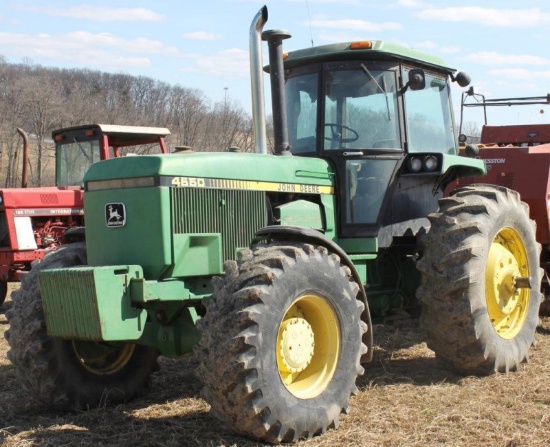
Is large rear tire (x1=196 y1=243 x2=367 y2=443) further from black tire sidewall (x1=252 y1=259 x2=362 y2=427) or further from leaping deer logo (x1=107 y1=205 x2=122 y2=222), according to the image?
leaping deer logo (x1=107 y1=205 x2=122 y2=222)

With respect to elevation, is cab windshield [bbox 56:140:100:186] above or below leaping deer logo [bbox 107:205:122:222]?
above

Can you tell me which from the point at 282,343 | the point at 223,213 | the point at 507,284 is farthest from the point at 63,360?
the point at 507,284

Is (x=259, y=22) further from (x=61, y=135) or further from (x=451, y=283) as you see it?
(x=61, y=135)

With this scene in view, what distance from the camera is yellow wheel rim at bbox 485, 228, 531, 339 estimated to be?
6.12 meters

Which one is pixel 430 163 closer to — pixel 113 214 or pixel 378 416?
pixel 378 416

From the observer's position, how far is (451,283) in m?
5.54

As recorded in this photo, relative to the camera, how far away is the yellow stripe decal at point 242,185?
194 inches

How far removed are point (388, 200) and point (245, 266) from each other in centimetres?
207

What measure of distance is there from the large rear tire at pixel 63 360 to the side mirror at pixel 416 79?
278 centimetres

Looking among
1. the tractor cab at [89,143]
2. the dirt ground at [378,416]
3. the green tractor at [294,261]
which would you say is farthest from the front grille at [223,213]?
the tractor cab at [89,143]

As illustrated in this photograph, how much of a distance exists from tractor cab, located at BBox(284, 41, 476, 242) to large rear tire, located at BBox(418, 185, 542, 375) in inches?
17.5

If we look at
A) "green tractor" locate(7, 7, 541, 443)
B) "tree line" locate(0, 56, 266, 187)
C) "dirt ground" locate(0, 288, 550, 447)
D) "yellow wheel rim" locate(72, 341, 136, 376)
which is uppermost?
"tree line" locate(0, 56, 266, 187)

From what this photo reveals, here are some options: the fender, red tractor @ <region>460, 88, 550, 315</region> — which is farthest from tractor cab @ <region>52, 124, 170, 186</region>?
the fender

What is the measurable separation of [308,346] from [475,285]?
5.17 feet
